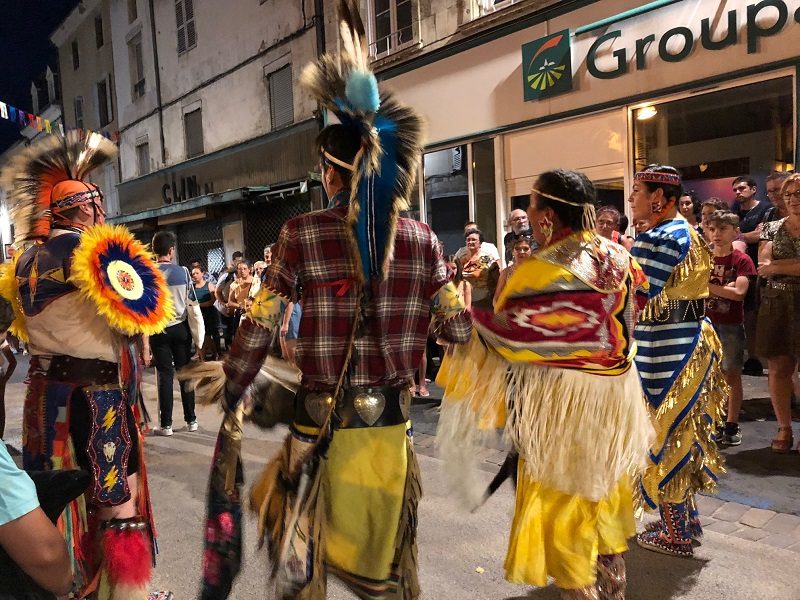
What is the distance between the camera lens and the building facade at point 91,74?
22.2 m

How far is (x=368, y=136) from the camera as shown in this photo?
204cm

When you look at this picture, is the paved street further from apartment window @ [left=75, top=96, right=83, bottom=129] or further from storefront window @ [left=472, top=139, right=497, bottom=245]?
apartment window @ [left=75, top=96, right=83, bottom=129]

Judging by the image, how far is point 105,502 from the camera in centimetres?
265

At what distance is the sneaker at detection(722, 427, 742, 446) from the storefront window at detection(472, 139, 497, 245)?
18.9ft

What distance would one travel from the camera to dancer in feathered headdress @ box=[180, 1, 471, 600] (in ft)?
6.64

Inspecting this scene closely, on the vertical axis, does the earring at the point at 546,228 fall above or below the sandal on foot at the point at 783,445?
above

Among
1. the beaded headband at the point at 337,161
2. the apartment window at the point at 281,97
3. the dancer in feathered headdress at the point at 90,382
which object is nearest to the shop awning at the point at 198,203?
the apartment window at the point at 281,97

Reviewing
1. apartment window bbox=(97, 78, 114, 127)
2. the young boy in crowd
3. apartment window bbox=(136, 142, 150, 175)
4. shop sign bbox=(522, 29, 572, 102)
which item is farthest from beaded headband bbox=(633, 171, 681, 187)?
apartment window bbox=(97, 78, 114, 127)

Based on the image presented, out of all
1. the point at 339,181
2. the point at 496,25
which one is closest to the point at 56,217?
the point at 339,181

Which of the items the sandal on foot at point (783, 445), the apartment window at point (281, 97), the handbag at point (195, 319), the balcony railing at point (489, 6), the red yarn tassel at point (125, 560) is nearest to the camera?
the red yarn tassel at point (125, 560)

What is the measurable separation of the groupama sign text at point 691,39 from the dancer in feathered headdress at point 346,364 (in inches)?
254

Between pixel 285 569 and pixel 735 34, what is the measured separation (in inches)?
298

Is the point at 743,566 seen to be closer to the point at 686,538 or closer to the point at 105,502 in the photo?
the point at 686,538

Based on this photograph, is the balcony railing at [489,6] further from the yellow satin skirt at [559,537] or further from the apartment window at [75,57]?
the apartment window at [75,57]
